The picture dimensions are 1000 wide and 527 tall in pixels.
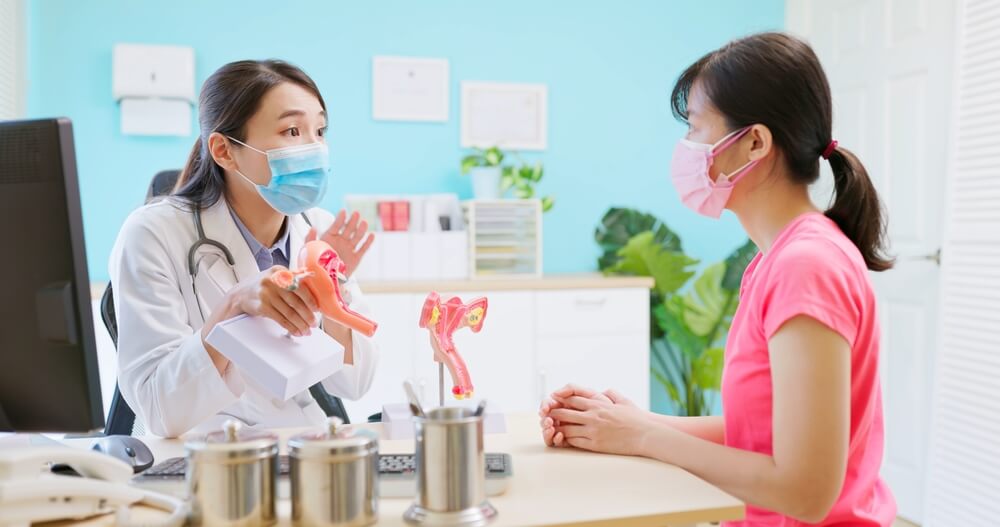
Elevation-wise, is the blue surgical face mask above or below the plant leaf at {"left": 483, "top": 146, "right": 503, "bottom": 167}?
below

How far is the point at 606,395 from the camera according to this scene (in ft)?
4.35

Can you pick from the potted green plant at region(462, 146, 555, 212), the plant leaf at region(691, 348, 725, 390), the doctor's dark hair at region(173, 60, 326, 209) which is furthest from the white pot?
the doctor's dark hair at region(173, 60, 326, 209)

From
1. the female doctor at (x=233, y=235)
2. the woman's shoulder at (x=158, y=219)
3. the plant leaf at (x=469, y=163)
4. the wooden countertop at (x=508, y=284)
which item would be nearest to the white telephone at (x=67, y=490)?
the female doctor at (x=233, y=235)

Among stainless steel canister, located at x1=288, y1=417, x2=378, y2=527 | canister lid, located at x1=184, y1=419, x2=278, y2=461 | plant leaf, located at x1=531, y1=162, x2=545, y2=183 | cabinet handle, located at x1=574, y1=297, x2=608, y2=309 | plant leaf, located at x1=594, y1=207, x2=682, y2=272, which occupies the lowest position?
cabinet handle, located at x1=574, y1=297, x2=608, y2=309

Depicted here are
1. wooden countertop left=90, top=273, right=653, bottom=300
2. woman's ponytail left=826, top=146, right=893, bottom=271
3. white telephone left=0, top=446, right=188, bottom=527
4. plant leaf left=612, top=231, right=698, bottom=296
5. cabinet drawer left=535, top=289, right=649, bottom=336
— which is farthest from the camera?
plant leaf left=612, top=231, right=698, bottom=296

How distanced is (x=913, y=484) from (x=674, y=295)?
3.76 ft

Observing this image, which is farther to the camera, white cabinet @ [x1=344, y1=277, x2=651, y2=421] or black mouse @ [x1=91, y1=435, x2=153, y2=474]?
white cabinet @ [x1=344, y1=277, x2=651, y2=421]

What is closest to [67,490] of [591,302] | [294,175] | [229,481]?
[229,481]

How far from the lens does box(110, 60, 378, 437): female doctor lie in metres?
1.45

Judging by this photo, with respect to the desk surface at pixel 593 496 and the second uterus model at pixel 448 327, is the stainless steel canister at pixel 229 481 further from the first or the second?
the second uterus model at pixel 448 327

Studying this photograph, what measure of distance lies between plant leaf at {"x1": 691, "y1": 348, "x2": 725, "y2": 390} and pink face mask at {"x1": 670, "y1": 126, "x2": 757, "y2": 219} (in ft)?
7.17

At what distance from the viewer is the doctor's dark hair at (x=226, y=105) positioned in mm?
1625

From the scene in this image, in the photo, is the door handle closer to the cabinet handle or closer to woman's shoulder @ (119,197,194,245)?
the cabinet handle

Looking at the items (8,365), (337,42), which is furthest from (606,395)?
(337,42)
